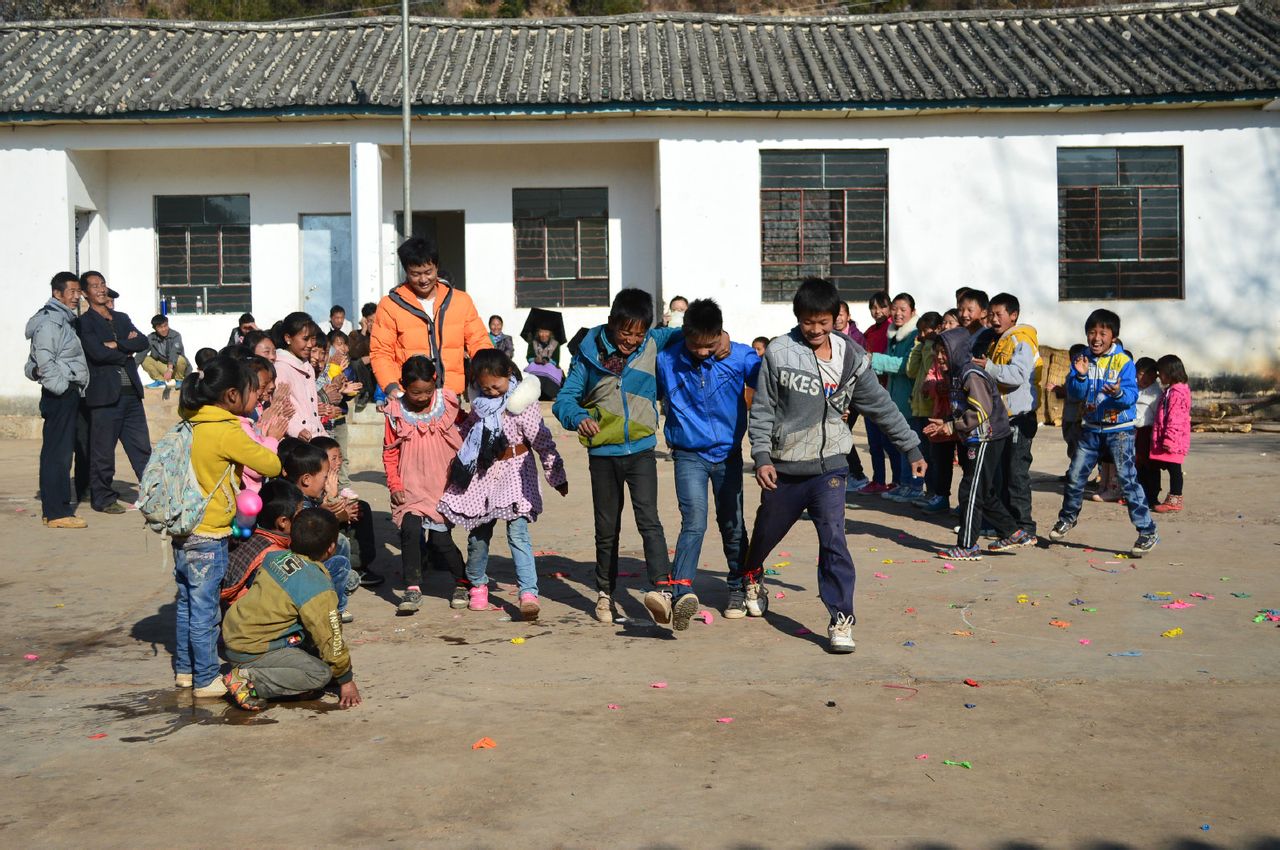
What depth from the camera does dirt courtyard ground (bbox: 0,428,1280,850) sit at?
4.33 metres

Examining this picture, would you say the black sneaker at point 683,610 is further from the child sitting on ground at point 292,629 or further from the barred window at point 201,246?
the barred window at point 201,246

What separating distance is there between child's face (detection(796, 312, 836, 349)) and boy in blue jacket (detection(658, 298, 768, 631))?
34cm

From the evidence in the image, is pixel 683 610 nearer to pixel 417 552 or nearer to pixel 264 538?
pixel 417 552

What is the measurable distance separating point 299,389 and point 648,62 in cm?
1234

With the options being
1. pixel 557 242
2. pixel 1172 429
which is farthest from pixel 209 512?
pixel 557 242

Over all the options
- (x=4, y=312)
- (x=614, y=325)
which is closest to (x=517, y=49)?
(x=4, y=312)

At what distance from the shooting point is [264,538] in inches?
247

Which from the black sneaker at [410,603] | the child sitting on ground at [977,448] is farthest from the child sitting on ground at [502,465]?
the child sitting on ground at [977,448]

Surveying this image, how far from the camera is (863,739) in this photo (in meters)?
5.13

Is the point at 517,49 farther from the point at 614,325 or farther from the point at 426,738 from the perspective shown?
the point at 426,738

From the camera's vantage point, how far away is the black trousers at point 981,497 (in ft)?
28.6

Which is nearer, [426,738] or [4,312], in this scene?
[426,738]

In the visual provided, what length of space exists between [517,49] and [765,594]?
14614 millimetres

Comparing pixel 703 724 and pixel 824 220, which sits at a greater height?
pixel 824 220
